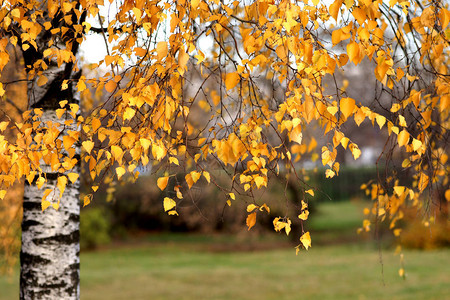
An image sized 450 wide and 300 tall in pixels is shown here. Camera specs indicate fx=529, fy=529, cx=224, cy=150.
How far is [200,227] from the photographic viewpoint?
791 inches

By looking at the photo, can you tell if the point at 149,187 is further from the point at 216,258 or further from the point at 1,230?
the point at 1,230

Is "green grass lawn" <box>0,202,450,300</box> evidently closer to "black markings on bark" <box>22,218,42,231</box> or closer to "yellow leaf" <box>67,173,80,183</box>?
"black markings on bark" <box>22,218,42,231</box>

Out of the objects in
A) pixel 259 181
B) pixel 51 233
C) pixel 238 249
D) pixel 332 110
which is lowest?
pixel 238 249

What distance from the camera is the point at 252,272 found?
1265 centimetres

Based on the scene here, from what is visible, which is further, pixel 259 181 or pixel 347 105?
pixel 259 181

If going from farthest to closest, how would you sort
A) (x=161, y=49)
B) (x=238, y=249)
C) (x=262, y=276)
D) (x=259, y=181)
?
(x=238, y=249) < (x=262, y=276) < (x=259, y=181) < (x=161, y=49)

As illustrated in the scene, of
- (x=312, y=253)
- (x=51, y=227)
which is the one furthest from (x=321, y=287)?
(x=51, y=227)

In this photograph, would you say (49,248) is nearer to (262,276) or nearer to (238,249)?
(262,276)

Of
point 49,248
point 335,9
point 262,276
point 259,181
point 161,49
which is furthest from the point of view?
point 262,276

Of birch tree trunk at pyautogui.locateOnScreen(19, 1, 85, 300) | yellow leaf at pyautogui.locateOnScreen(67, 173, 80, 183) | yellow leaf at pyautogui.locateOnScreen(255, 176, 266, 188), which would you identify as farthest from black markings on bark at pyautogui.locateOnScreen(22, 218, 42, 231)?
yellow leaf at pyautogui.locateOnScreen(255, 176, 266, 188)

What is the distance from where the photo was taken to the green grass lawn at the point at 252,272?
10219mm

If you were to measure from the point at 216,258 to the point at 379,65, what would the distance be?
13.6 metres

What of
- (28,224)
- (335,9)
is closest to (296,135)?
(335,9)

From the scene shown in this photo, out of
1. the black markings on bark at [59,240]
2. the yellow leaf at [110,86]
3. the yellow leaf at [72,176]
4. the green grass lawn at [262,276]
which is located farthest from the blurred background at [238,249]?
the yellow leaf at [110,86]
